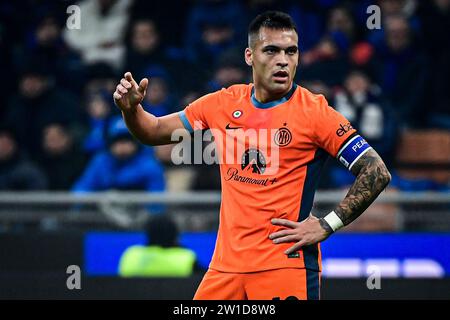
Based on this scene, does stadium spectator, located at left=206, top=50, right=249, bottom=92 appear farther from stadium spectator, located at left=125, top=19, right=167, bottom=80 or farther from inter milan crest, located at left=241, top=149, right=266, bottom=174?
inter milan crest, located at left=241, top=149, right=266, bottom=174

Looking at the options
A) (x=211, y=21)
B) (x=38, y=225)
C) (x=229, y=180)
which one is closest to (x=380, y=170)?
(x=229, y=180)

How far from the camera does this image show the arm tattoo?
16.8 ft

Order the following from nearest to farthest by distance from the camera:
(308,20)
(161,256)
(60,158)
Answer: (161,256) < (60,158) < (308,20)

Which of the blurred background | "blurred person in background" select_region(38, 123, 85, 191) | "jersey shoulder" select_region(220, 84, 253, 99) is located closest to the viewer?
"jersey shoulder" select_region(220, 84, 253, 99)

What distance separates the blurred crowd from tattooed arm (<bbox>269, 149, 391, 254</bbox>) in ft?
15.2

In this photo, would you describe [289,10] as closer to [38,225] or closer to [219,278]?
[38,225]

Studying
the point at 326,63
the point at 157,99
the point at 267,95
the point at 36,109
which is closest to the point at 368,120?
the point at 326,63

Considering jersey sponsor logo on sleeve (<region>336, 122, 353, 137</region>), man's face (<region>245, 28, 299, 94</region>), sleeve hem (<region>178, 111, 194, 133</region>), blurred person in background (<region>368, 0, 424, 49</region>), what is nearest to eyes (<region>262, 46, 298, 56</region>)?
man's face (<region>245, 28, 299, 94</region>)

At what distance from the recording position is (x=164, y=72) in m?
11.0

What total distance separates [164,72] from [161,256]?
315 cm

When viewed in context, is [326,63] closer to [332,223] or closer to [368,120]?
[368,120]

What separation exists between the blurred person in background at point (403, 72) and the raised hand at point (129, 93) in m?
5.61

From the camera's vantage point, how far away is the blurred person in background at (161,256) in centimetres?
816

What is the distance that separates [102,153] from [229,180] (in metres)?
4.99
